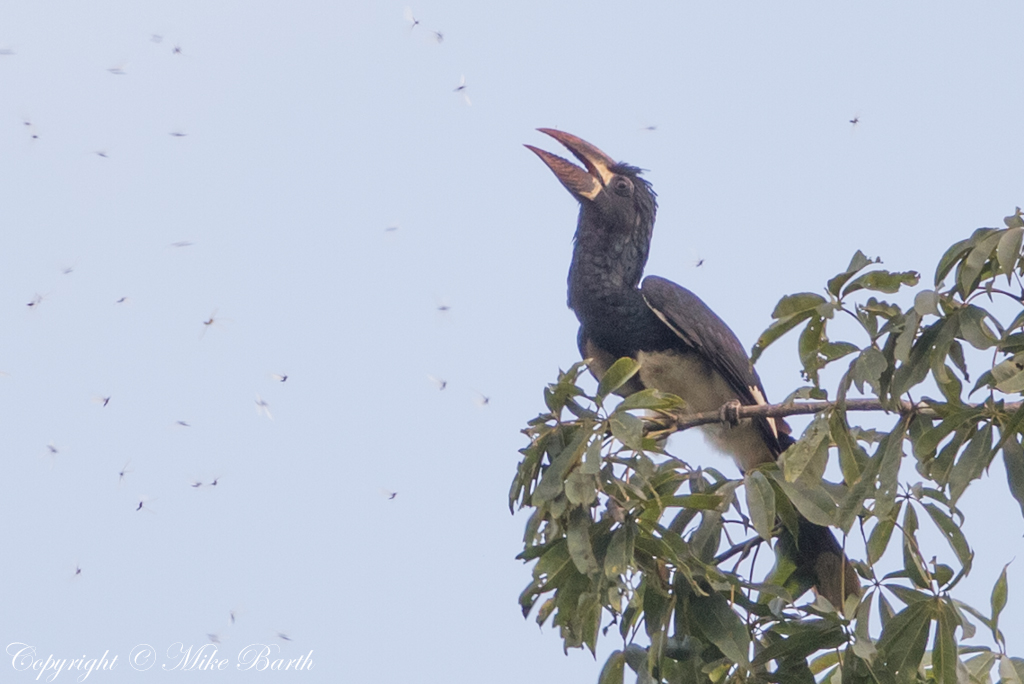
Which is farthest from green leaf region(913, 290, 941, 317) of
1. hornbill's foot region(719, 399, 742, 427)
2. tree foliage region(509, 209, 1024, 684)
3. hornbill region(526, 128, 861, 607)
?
hornbill region(526, 128, 861, 607)

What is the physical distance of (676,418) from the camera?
8.93 ft

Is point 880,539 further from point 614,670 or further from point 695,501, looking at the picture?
point 614,670

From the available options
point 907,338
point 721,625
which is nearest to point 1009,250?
point 907,338

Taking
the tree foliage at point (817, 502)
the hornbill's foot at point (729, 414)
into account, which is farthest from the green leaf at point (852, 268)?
the hornbill's foot at point (729, 414)

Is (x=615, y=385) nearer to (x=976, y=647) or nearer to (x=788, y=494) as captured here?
(x=788, y=494)

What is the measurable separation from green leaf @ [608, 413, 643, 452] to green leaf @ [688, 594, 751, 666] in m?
0.30

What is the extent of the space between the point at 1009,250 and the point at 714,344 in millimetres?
1884

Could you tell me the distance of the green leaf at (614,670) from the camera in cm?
215

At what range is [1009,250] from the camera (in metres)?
1.84

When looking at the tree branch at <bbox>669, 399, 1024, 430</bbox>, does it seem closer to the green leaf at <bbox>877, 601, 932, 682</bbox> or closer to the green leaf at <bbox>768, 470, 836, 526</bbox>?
the green leaf at <bbox>768, 470, 836, 526</bbox>

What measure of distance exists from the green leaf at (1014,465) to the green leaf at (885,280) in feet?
1.03

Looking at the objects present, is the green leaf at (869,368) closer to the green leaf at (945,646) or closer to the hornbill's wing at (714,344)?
the green leaf at (945,646)

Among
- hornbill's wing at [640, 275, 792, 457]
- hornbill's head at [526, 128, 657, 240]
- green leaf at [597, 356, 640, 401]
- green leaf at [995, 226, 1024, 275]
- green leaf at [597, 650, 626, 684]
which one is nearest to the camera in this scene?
green leaf at [995, 226, 1024, 275]

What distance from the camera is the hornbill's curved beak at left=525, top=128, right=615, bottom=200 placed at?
4.21 m
